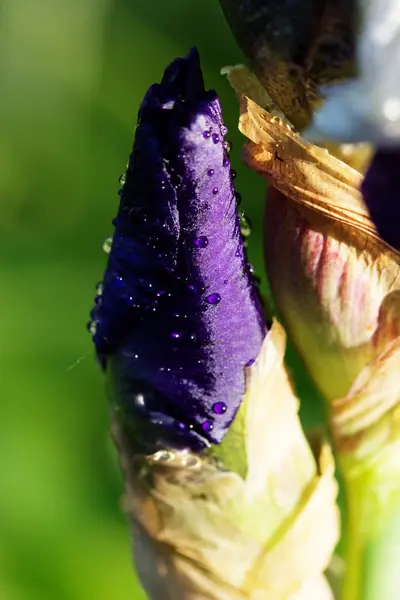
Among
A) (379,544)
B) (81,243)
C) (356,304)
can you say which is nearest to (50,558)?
(81,243)

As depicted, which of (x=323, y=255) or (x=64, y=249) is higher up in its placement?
(x=64, y=249)

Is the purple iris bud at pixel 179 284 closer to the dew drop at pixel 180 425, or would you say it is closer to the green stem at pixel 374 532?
the dew drop at pixel 180 425

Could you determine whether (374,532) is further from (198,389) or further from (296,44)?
(296,44)

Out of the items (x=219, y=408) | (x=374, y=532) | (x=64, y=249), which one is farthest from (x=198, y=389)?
(x=64, y=249)

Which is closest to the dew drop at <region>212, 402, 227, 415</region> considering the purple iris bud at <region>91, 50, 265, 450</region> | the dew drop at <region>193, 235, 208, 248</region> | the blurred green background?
the purple iris bud at <region>91, 50, 265, 450</region>

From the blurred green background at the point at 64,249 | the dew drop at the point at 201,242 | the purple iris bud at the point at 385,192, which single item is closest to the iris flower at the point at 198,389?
the dew drop at the point at 201,242

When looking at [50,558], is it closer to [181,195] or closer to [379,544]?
[379,544]

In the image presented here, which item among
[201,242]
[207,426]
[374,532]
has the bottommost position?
[374,532]
